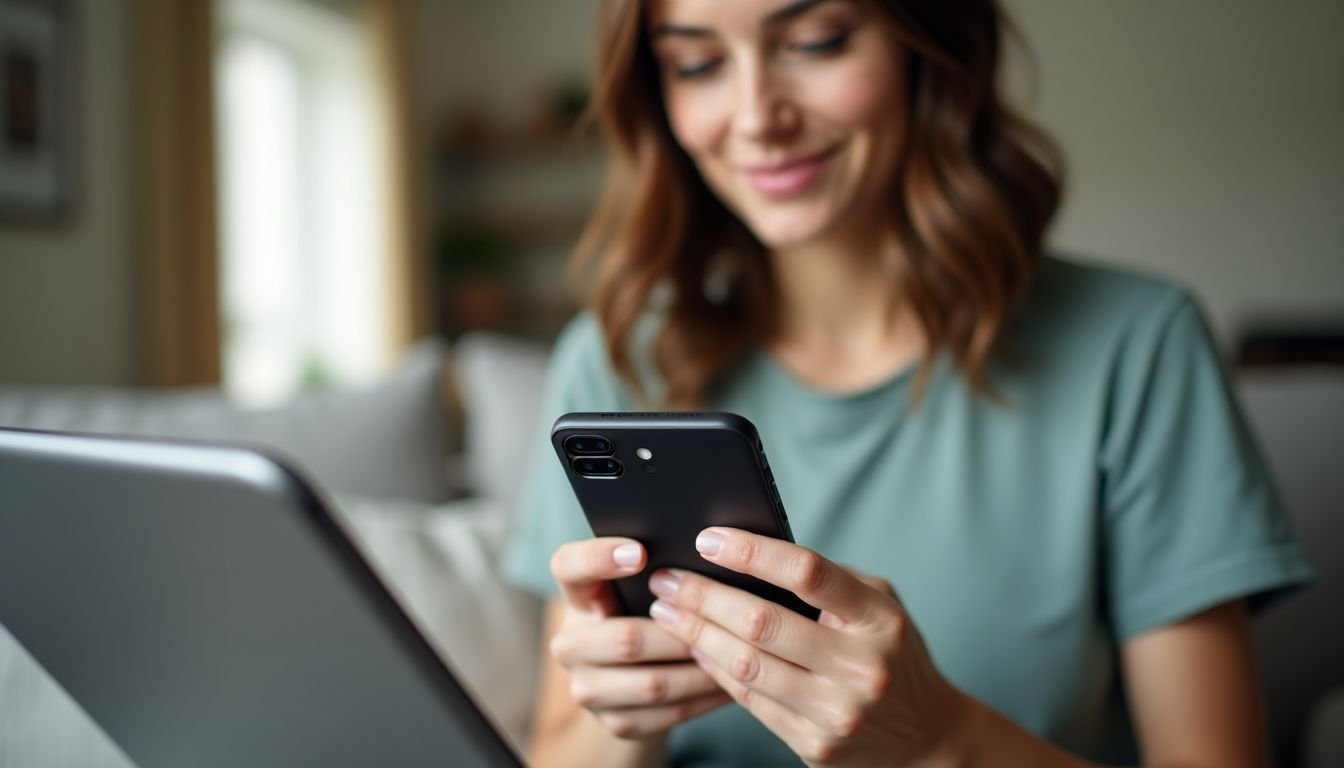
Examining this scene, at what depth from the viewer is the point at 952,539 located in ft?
3.20

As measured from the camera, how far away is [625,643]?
664mm

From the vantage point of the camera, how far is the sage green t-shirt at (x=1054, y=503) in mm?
914

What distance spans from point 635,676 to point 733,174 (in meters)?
0.49

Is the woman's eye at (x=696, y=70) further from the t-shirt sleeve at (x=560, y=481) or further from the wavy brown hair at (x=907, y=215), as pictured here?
the t-shirt sleeve at (x=560, y=481)

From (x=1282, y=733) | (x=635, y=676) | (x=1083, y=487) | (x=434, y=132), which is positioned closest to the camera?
(x=635, y=676)

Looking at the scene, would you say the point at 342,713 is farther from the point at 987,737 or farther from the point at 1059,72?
the point at 1059,72

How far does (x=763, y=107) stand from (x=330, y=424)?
80 cm

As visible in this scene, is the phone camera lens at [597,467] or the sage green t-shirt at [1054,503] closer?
the phone camera lens at [597,467]

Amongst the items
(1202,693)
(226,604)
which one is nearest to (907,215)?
(1202,693)

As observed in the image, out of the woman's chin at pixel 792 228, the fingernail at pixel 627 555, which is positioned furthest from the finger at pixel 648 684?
the woman's chin at pixel 792 228

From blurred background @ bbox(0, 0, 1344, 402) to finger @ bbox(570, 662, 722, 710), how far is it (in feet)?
10.6

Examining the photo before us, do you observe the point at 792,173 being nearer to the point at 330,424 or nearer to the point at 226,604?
the point at 226,604

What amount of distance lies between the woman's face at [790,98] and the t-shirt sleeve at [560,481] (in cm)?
26

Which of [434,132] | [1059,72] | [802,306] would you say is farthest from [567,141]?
[802,306]
